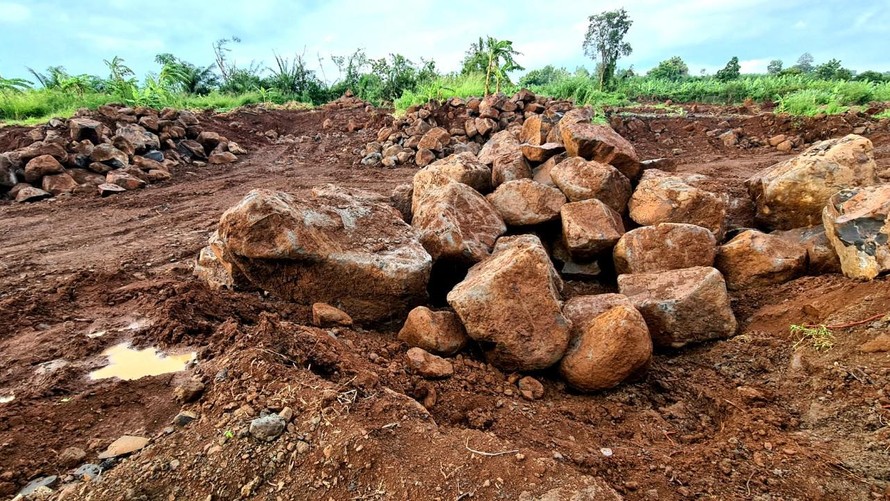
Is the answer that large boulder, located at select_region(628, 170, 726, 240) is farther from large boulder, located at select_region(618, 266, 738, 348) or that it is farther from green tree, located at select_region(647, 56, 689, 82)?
green tree, located at select_region(647, 56, 689, 82)

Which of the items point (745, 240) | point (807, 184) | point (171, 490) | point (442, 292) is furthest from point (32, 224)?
point (807, 184)

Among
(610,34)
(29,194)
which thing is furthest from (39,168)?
(610,34)

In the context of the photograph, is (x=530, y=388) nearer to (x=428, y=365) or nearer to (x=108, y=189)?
(x=428, y=365)

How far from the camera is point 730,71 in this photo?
23.5 metres

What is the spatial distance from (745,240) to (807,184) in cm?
71

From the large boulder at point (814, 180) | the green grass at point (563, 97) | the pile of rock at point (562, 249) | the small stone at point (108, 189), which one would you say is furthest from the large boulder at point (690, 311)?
the green grass at point (563, 97)

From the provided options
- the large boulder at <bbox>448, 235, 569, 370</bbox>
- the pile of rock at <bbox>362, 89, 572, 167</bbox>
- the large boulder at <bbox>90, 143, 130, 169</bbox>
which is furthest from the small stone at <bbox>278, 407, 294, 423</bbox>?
the large boulder at <bbox>90, 143, 130, 169</bbox>

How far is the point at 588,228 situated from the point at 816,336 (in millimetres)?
1498

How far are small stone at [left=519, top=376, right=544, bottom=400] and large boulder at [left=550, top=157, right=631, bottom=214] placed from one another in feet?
5.95

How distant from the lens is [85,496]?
145cm

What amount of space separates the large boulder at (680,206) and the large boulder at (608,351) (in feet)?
5.02

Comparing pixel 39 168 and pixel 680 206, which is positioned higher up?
pixel 39 168

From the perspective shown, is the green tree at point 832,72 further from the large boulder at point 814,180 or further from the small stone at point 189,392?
the small stone at point 189,392

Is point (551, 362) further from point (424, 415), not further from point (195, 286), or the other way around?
point (195, 286)
